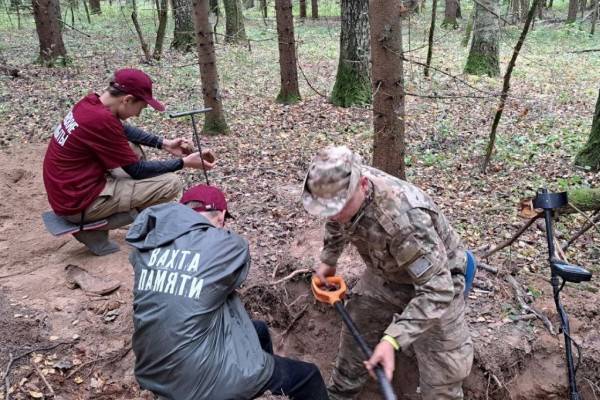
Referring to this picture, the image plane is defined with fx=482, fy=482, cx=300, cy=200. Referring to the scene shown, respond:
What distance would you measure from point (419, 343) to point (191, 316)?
1471 millimetres

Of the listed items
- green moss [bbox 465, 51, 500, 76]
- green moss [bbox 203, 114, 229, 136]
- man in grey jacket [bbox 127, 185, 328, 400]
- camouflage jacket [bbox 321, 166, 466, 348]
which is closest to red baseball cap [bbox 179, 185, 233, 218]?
man in grey jacket [bbox 127, 185, 328, 400]

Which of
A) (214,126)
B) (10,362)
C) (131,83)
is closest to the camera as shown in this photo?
(10,362)

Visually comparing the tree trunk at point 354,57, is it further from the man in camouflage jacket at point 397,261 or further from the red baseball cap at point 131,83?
the man in camouflage jacket at point 397,261

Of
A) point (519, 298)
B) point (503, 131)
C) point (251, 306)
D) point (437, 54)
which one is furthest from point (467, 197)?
point (437, 54)

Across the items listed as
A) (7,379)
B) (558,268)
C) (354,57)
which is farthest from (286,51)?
(7,379)

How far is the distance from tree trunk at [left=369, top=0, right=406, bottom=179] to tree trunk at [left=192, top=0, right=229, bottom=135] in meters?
3.48

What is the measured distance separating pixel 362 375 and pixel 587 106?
275 inches

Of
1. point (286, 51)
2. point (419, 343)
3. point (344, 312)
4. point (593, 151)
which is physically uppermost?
point (286, 51)

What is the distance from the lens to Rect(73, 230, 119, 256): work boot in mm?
4703

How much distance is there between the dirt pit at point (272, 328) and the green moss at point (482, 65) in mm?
7172

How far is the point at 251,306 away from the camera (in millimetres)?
4430

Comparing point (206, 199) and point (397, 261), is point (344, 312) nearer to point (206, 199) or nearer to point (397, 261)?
point (397, 261)

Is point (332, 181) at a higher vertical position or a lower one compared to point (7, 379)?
higher

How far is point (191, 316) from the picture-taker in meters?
2.49
